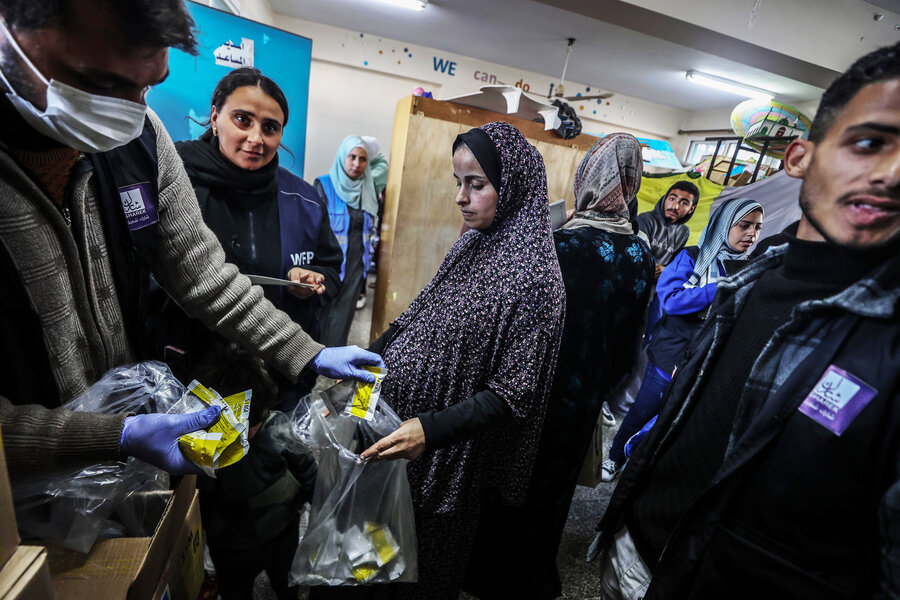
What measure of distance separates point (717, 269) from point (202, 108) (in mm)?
2892

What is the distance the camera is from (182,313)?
3.42 feet

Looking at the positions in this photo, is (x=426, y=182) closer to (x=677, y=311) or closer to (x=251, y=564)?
(x=677, y=311)

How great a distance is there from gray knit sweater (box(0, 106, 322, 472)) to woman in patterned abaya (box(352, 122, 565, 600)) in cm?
37

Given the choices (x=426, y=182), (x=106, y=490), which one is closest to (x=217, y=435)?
(x=106, y=490)

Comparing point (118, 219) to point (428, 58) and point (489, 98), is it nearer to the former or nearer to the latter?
point (489, 98)

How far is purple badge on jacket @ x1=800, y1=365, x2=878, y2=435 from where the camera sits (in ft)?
1.89

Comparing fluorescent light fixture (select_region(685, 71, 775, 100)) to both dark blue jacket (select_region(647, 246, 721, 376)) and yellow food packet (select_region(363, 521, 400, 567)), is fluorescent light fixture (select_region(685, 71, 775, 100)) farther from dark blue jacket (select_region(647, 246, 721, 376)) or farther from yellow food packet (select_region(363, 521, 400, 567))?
yellow food packet (select_region(363, 521, 400, 567))

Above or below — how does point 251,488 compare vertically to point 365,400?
below

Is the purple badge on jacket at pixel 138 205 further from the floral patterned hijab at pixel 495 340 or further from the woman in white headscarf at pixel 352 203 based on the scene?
the woman in white headscarf at pixel 352 203

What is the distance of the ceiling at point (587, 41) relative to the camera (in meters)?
3.31

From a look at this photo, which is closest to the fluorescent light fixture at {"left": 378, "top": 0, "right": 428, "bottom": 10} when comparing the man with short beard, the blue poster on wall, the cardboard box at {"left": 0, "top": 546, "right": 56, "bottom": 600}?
the blue poster on wall

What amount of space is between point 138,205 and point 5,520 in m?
0.62

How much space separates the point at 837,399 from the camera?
1.97 feet

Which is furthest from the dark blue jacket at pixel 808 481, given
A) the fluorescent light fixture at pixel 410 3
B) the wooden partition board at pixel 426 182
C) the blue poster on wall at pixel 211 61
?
the fluorescent light fixture at pixel 410 3
